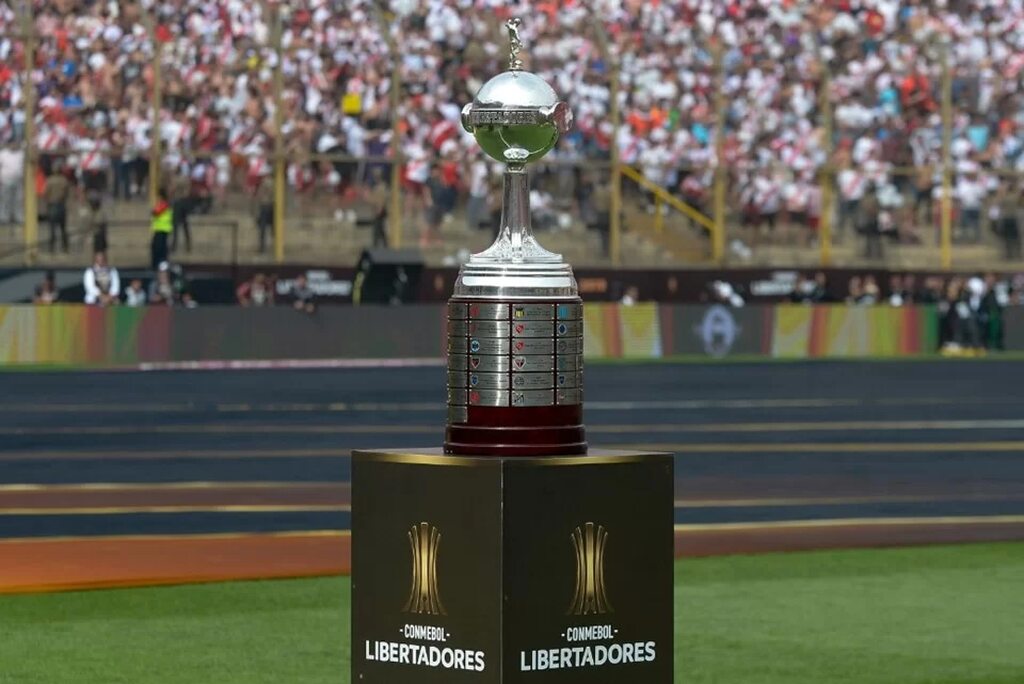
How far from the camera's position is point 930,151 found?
38812 mm

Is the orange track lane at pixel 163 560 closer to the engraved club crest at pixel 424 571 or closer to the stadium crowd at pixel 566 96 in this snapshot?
the engraved club crest at pixel 424 571

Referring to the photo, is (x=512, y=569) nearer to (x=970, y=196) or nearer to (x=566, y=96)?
(x=566, y=96)

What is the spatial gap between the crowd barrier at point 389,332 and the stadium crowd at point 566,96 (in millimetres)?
1483

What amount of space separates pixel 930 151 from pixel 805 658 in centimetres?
3050

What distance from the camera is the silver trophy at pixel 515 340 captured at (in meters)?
5.95

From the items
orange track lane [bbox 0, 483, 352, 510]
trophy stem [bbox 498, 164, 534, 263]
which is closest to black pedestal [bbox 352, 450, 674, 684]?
trophy stem [bbox 498, 164, 534, 263]

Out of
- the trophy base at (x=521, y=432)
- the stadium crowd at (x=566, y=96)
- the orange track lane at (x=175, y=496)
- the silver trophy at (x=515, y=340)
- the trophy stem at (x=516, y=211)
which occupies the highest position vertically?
the stadium crowd at (x=566, y=96)

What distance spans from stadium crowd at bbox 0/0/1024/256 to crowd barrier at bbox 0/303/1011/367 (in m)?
1.48

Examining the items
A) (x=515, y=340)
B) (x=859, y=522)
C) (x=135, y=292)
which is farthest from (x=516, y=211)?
(x=135, y=292)

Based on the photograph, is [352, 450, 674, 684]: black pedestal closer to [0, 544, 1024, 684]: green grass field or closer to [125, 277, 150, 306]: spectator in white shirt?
[0, 544, 1024, 684]: green grass field

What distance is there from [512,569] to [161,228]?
27192mm

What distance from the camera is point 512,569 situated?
587 centimetres

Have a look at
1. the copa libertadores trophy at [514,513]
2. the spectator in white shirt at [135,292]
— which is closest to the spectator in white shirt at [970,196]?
the spectator in white shirt at [135,292]

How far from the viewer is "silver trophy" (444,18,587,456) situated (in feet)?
19.5
